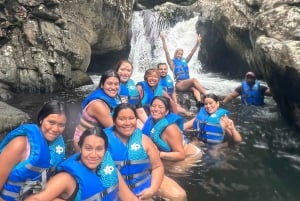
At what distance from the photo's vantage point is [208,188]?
19.5 feet

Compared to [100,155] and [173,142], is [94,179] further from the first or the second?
[173,142]

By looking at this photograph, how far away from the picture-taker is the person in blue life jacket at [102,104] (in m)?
5.56

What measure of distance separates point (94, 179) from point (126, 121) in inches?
33.3

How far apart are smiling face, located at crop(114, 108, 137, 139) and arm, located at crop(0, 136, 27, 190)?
108cm

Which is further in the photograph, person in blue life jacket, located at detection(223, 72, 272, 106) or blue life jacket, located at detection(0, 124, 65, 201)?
person in blue life jacket, located at detection(223, 72, 272, 106)

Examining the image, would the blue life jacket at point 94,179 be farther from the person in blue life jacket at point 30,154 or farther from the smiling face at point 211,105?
the smiling face at point 211,105

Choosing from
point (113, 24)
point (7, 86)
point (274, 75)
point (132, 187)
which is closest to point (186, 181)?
point (132, 187)

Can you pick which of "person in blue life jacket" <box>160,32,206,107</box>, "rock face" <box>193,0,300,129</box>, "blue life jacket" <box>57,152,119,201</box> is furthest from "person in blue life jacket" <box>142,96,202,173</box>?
"person in blue life jacket" <box>160,32,206,107</box>

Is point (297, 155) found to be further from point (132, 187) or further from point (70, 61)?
point (70, 61)

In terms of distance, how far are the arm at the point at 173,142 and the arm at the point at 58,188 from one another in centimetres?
237

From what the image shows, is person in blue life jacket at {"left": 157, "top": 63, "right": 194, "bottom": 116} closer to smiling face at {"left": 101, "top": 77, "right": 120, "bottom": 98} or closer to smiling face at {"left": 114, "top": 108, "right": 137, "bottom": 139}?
smiling face at {"left": 101, "top": 77, "right": 120, "bottom": 98}

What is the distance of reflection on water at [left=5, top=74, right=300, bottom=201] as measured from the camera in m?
5.89

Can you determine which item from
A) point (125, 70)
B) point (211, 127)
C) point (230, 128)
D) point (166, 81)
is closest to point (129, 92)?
point (125, 70)

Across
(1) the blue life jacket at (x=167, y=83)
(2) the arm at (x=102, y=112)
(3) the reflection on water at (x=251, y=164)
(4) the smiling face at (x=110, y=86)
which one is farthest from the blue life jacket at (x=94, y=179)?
(1) the blue life jacket at (x=167, y=83)
